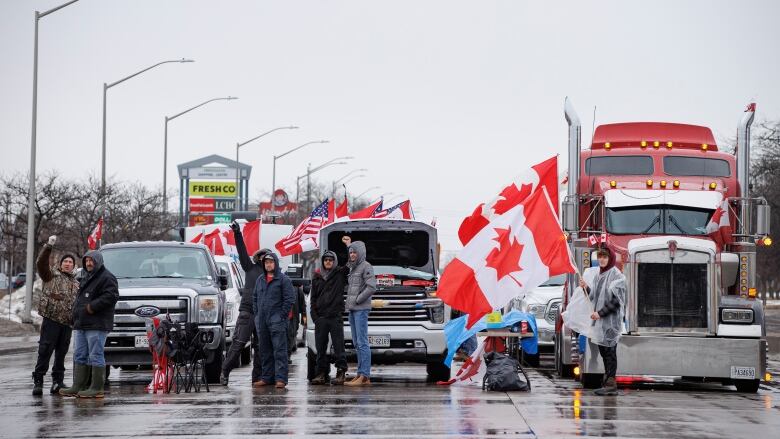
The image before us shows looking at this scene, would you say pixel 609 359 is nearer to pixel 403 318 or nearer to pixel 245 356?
pixel 403 318

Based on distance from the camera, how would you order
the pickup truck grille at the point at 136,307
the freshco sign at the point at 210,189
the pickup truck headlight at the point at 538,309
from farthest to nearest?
the freshco sign at the point at 210,189 → the pickup truck headlight at the point at 538,309 → the pickup truck grille at the point at 136,307

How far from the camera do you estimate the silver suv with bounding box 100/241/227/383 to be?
19.2 metres

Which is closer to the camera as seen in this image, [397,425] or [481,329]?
[397,425]

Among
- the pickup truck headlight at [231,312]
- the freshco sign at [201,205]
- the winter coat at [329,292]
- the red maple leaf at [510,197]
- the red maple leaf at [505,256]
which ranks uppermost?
the freshco sign at [201,205]

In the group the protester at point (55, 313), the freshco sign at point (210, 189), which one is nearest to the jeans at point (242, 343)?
the protester at point (55, 313)

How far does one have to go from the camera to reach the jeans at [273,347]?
1852 centimetres

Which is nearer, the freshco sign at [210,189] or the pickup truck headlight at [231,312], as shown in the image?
the pickup truck headlight at [231,312]

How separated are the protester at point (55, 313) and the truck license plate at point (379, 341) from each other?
166 inches

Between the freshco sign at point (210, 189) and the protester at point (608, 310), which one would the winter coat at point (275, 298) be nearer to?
the protester at point (608, 310)

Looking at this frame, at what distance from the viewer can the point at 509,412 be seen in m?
14.7

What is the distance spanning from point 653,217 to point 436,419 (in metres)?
7.01

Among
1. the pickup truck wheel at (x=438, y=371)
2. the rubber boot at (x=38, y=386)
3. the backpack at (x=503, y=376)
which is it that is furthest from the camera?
the pickup truck wheel at (x=438, y=371)

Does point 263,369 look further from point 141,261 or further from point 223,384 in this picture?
point 141,261

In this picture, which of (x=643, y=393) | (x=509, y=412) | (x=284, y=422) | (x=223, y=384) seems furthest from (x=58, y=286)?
(x=643, y=393)
